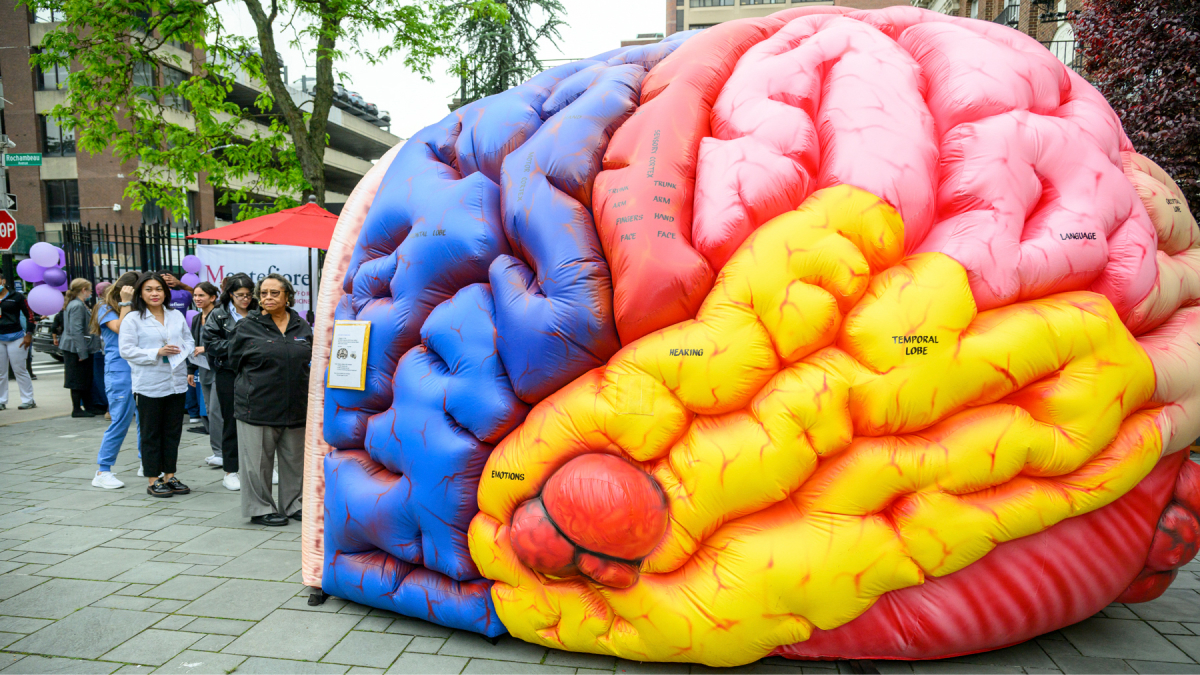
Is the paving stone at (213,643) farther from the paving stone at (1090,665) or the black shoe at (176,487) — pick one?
the paving stone at (1090,665)

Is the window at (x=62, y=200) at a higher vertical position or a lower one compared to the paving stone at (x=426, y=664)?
higher

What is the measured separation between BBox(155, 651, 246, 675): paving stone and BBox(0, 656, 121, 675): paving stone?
226mm

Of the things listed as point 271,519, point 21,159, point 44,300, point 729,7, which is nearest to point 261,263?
point 44,300

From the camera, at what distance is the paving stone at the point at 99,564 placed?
13.6ft

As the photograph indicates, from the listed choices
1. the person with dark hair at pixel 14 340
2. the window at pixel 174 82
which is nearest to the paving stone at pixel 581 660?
the person with dark hair at pixel 14 340

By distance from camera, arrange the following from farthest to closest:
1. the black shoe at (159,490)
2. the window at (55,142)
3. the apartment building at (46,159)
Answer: the window at (55,142), the apartment building at (46,159), the black shoe at (159,490)

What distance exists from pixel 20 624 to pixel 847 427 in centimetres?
389

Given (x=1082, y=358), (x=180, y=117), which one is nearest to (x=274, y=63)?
(x=1082, y=358)

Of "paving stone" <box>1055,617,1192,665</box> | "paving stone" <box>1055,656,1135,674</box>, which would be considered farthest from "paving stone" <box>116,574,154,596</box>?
"paving stone" <box>1055,617,1192,665</box>

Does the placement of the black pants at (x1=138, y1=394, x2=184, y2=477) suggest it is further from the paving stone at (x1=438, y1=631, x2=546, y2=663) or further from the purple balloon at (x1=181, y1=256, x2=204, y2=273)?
the purple balloon at (x1=181, y1=256, x2=204, y2=273)

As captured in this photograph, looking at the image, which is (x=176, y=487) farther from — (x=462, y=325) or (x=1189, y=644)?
(x=1189, y=644)

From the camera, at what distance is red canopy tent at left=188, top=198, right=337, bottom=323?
6.93 m

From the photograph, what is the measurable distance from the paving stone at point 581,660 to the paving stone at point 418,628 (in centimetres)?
54

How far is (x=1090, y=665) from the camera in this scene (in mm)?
3107
